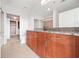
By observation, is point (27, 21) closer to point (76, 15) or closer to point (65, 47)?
point (76, 15)

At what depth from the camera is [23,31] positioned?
263 inches

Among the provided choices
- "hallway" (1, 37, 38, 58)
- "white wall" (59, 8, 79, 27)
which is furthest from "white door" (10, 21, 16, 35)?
"white wall" (59, 8, 79, 27)

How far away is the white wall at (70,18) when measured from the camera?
246 centimetres

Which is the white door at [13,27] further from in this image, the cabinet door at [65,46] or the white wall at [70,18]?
the cabinet door at [65,46]

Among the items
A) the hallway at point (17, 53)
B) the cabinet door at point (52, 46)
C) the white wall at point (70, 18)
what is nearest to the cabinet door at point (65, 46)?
the cabinet door at point (52, 46)

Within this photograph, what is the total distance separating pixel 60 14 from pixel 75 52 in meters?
2.03

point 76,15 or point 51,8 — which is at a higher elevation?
point 51,8

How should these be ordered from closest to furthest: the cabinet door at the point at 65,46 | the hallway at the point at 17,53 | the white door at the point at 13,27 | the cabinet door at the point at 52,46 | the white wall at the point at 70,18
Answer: the cabinet door at the point at 65,46
the cabinet door at the point at 52,46
the white wall at the point at 70,18
the hallway at the point at 17,53
the white door at the point at 13,27

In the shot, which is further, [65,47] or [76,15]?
[76,15]

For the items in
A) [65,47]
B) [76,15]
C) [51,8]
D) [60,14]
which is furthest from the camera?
[51,8]

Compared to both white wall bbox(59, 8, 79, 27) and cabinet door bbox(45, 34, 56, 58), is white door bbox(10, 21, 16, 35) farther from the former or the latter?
cabinet door bbox(45, 34, 56, 58)

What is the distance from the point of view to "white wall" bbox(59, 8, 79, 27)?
8.08ft

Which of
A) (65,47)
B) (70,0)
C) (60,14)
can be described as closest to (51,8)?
(60,14)

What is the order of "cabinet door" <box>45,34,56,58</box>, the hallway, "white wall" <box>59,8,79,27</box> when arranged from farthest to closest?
the hallway
"white wall" <box>59,8,79,27</box>
"cabinet door" <box>45,34,56,58</box>
